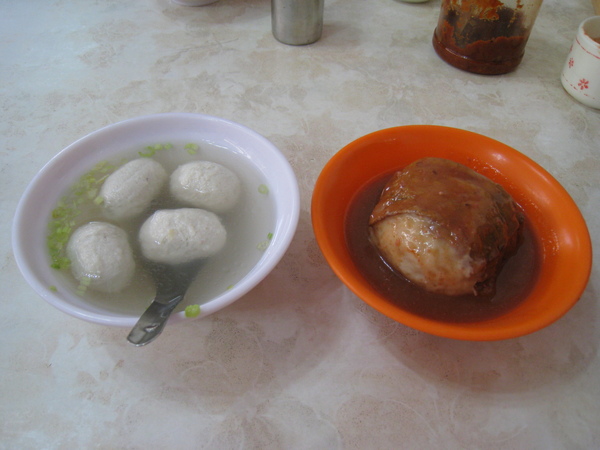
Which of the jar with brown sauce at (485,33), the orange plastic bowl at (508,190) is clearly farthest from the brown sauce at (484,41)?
the orange plastic bowl at (508,190)

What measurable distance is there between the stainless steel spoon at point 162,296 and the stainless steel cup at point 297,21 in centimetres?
128

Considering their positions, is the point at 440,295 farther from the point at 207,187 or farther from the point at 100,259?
the point at 100,259

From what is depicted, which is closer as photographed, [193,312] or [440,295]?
[193,312]

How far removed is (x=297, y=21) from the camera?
1.82 m

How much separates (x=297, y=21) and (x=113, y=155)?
1070mm

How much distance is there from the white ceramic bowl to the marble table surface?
189 mm

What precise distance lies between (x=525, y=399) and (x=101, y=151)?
4.12 feet

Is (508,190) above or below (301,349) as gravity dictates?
above

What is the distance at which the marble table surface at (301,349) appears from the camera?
891mm

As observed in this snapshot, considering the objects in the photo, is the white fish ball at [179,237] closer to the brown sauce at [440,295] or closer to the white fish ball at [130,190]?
the white fish ball at [130,190]

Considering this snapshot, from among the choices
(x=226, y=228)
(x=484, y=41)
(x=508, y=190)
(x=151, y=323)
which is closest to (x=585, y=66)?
(x=484, y=41)

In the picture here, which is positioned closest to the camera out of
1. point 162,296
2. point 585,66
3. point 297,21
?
point 162,296

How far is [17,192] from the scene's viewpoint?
4.45 ft

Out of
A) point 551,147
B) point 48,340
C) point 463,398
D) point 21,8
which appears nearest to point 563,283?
point 463,398
